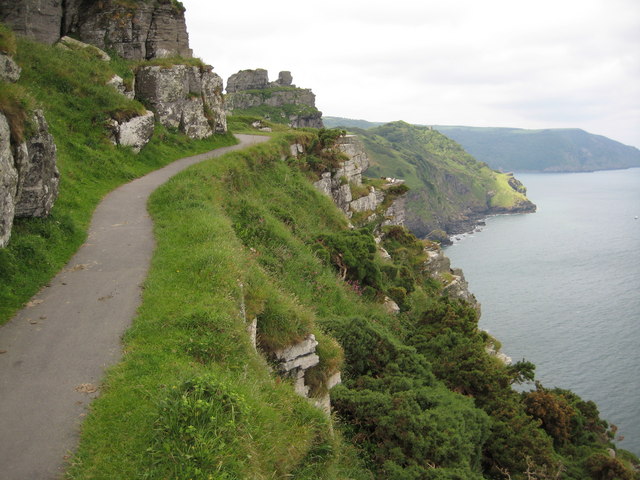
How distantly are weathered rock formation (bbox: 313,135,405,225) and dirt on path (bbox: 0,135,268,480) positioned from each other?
76.0 ft

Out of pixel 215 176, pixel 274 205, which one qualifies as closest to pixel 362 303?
pixel 274 205

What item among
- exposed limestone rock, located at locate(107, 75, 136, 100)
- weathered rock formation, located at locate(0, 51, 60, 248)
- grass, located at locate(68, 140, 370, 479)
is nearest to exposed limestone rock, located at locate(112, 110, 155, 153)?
exposed limestone rock, located at locate(107, 75, 136, 100)

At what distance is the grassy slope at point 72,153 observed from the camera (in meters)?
11.6

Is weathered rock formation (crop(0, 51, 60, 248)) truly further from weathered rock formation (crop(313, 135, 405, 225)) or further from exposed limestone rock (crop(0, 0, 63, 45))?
weathered rock formation (crop(313, 135, 405, 225))

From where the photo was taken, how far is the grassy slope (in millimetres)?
11586

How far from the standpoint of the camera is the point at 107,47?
29656mm

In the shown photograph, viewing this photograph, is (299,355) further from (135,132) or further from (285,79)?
(285,79)

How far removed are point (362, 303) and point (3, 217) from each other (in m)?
15.5

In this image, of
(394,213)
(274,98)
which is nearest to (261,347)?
(394,213)

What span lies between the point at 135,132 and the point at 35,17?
→ 370 inches

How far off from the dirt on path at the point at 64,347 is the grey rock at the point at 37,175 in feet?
5.56

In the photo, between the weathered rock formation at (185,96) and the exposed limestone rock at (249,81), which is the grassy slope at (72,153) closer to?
the weathered rock formation at (185,96)

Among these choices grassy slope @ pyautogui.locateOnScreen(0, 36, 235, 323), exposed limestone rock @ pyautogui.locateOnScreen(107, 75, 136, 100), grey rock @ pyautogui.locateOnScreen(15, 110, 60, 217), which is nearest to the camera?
grassy slope @ pyautogui.locateOnScreen(0, 36, 235, 323)

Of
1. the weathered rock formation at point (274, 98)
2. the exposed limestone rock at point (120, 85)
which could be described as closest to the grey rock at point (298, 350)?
the exposed limestone rock at point (120, 85)
